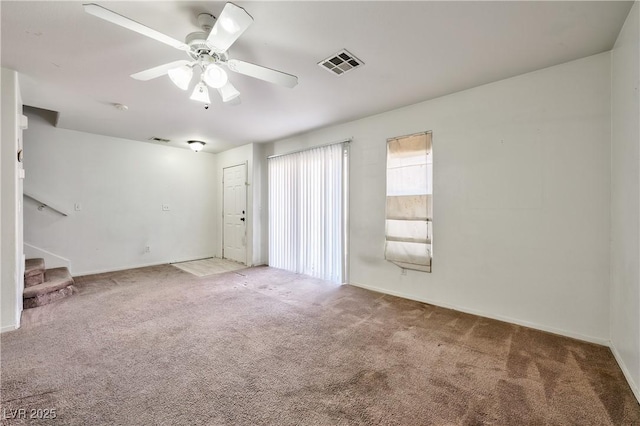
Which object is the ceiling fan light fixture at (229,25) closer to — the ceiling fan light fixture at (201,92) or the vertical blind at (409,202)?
the ceiling fan light fixture at (201,92)

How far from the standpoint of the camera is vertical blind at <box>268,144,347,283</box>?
4.22 metres

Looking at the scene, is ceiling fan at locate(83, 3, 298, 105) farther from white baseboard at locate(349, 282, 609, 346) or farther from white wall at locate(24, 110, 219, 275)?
white wall at locate(24, 110, 219, 275)

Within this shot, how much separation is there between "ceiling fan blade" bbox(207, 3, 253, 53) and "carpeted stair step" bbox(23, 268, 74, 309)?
145 inches

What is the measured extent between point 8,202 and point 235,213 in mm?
3608

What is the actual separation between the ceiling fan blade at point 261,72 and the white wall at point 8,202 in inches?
91.8

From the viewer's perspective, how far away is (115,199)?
5027 mm

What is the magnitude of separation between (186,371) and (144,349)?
59 centimetres

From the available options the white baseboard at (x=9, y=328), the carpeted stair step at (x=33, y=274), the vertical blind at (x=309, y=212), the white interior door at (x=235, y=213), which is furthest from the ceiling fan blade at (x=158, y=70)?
the white interior door at (x=235, y=213)

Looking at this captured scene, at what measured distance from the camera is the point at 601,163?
2.31 m

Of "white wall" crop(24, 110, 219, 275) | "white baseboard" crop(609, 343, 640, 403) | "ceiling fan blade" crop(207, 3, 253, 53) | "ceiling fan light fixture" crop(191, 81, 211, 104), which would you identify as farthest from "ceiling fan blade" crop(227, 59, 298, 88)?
"white wall" crop(24, 110, 219, 275)

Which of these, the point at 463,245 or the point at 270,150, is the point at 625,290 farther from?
the point at 270,150

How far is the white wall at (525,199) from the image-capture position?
7.68 ft

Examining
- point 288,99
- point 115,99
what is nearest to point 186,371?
point 288,99

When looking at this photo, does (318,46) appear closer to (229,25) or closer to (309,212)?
(229,25)
